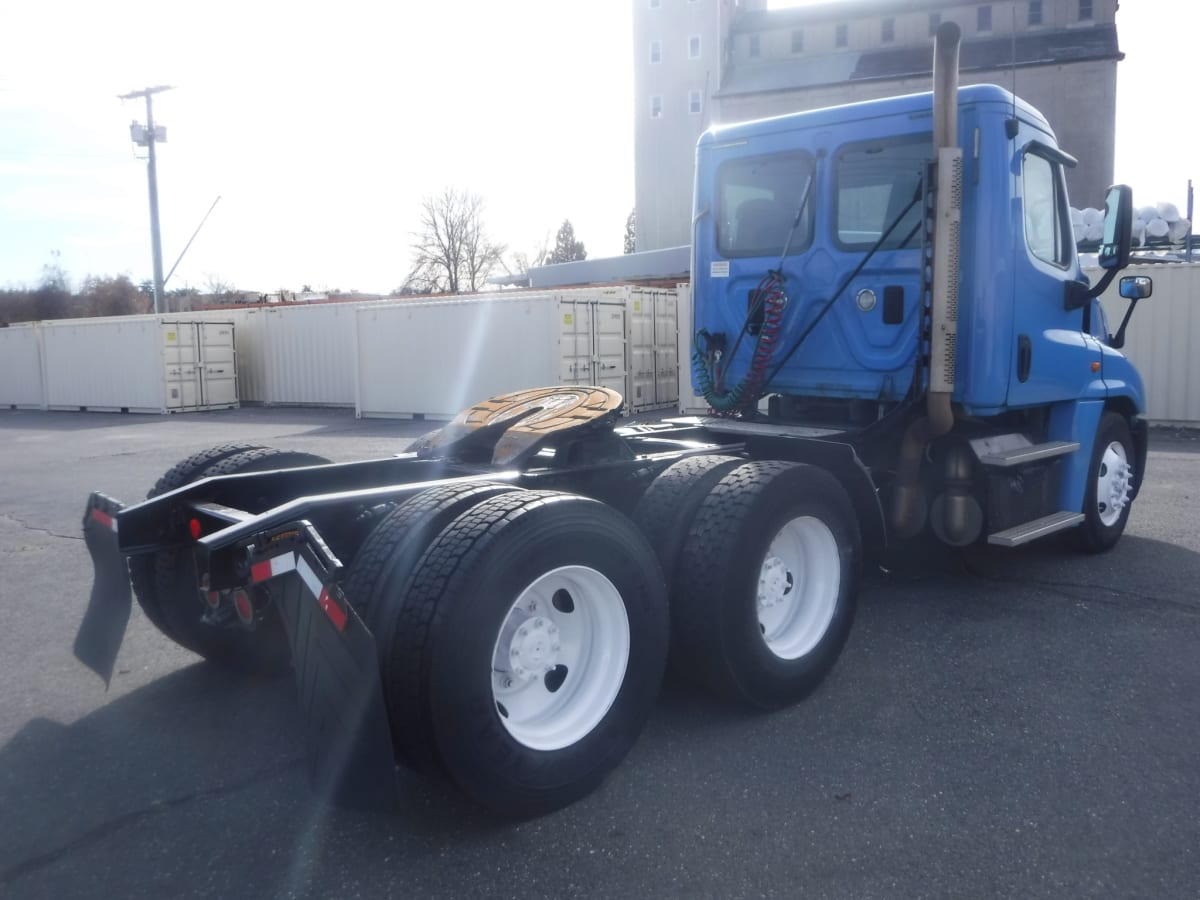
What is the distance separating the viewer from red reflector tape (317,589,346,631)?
9.28 feet

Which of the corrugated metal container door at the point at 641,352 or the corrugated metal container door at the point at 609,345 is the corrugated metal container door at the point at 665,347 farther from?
the corrugated metal container door at the point at 609,345

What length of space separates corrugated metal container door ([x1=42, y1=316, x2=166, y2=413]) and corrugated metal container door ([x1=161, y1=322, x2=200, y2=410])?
0.16 metres

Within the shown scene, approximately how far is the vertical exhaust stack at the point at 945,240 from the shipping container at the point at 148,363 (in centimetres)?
2209

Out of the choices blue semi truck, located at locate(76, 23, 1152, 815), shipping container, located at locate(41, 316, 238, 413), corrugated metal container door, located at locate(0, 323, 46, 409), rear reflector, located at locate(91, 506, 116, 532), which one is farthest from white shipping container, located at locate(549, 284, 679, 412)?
corrugated metal container door, located at locate(0, 323, 46, 409)

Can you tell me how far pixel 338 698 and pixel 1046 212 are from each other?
507 cm

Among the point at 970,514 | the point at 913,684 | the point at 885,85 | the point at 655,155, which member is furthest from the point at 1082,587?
the point at 655,155

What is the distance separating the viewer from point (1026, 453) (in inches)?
226

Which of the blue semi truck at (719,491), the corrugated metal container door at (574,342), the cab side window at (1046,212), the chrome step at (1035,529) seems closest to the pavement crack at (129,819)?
the blue semi truck at (719,491)

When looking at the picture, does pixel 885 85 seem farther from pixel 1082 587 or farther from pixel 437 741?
pixel 437 741

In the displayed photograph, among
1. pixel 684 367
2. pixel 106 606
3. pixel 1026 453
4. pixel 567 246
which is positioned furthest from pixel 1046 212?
pixel 567 246

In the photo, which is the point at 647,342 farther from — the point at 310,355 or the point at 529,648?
the point at 529,648

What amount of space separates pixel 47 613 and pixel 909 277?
530 centimetres

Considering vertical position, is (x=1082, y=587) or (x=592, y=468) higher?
(x=592, y=468)

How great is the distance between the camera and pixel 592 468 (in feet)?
14.5
